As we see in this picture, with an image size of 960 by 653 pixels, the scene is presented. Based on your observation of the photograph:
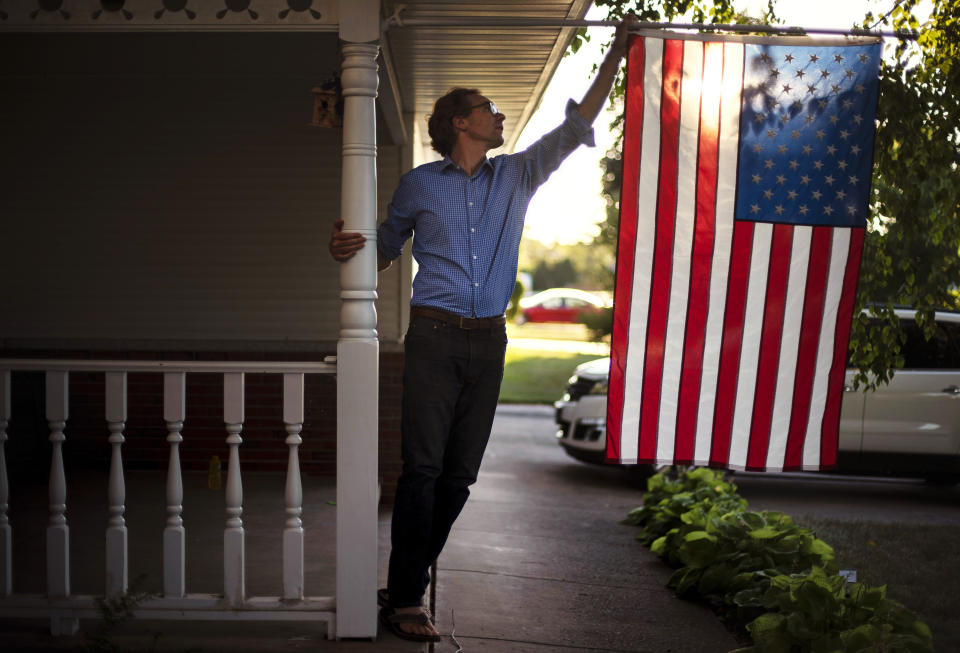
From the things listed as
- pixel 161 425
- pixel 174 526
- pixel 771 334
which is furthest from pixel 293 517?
pixel 161 425

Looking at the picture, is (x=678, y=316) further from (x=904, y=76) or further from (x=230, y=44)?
(x=230, y=44)

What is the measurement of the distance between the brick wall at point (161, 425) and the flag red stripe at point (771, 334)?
4.02m

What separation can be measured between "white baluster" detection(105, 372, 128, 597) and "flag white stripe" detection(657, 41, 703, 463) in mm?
2216

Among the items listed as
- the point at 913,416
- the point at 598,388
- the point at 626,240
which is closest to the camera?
the point at 626,240

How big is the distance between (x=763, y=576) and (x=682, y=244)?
6.13 feet

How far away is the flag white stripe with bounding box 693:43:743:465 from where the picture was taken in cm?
409

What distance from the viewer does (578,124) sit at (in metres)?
3.95

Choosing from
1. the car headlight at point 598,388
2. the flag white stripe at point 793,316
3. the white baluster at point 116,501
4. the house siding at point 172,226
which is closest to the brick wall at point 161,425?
the house siding at point 172,226

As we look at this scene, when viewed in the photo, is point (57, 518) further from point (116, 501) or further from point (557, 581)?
point (557, 581)

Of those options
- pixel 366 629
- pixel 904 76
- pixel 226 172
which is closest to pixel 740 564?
pixel 366 629

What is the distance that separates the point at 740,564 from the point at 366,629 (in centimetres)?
215

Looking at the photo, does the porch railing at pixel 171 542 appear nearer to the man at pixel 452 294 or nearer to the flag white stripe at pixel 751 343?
the man at pixel 452 294

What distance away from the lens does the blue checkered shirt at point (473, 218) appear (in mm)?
3840

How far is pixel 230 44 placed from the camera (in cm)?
557
